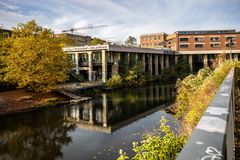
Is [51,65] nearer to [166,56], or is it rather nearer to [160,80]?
[160,80]

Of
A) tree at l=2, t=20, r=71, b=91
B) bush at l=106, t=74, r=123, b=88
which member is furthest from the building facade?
tree at l=2, t=20, r=71, b=91

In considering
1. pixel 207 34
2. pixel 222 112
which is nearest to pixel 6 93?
pixel 222 112

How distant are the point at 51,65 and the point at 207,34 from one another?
183 ft

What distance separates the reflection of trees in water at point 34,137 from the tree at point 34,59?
7699mm

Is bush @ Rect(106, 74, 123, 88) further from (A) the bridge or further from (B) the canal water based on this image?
(B) the canal water

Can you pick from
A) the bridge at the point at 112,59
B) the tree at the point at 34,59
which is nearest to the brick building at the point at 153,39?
the bridge at the point at 112,59

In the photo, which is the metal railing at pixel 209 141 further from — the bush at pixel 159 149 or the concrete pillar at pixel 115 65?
the concrete pillar at pixel 115 65

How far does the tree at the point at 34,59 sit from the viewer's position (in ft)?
93.8

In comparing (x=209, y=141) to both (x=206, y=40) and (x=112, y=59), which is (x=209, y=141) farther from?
(x=206, y=40)

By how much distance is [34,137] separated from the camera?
56.6 ft

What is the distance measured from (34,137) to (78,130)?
11.7 ft

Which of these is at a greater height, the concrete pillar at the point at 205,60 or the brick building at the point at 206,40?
the brick building at the point at 206,40

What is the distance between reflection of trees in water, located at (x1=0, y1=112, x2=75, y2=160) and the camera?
14.3m

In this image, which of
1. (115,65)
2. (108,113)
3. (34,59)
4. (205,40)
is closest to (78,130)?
(108,113)
